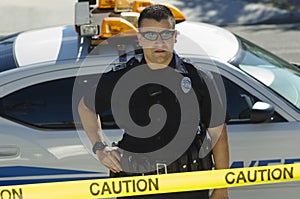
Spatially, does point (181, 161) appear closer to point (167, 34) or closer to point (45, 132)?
point (167, 34)

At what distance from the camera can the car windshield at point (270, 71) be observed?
14.3 feet

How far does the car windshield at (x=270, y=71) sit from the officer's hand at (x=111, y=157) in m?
1.40

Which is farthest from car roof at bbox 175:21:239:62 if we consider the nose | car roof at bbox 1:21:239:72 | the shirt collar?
the nose

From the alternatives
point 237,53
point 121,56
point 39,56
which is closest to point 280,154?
point 237,53

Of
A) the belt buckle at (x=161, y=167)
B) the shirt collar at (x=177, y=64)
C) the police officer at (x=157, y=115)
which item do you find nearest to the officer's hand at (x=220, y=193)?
the police officer at (x=157, y=115)

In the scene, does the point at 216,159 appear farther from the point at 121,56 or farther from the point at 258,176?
the point at 121,56

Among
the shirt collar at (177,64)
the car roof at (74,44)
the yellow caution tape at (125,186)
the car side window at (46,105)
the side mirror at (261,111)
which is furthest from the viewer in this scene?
the car roof at (74,44)

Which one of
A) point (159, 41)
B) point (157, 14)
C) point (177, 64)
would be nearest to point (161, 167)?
point (177, 64)

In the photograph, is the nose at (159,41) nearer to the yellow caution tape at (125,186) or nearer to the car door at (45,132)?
the yellow caution tape at (125,186)

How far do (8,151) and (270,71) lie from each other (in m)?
1.86

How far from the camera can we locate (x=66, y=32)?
490 centimetres

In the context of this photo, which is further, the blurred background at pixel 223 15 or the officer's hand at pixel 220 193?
the blurred background at pixel 223 15

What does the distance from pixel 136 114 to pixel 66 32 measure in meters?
1.82

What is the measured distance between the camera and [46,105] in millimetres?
4254
